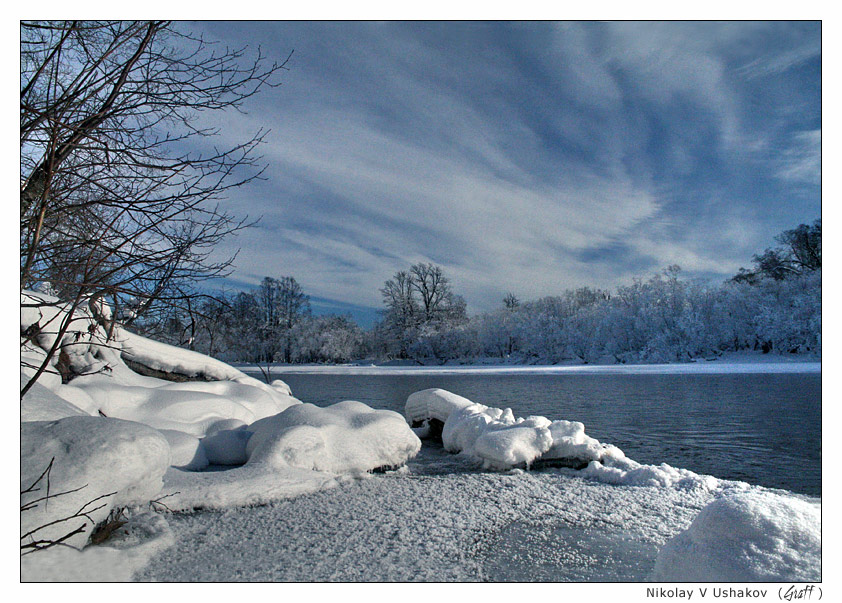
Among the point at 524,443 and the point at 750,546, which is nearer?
the point at 750,546

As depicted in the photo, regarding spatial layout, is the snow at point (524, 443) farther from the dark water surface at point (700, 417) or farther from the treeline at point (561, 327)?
the treeline at point (561, 327)

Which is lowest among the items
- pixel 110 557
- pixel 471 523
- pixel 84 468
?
pixel 471 523

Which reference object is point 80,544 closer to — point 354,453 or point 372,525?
point 372,525

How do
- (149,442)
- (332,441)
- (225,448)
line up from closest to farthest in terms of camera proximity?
1. (149,442)
2. (332,441)
3. (225,448)

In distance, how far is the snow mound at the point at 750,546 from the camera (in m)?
2.05

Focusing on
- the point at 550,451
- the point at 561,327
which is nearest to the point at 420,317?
the point at 561,327

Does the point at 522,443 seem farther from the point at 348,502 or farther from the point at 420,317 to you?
the point at 420,317

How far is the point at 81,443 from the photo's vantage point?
111 inches

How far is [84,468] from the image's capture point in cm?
Answer: 272

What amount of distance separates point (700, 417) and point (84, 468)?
30.3 feet

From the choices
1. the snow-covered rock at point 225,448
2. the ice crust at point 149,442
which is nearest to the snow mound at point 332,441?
the ice crust at point 149,442

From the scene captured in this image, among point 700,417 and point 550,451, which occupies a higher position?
point 550,451

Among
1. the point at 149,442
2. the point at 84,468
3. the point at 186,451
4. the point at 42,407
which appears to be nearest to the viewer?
the point at 84,468
